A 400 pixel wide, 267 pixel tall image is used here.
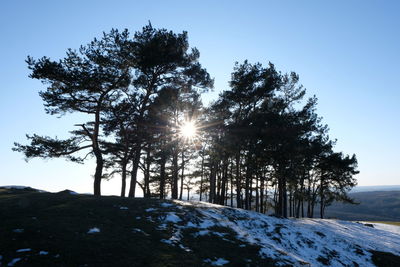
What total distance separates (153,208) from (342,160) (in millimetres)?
27982

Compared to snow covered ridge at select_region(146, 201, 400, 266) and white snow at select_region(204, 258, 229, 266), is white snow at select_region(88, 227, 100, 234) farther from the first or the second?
white snow at select_region(204, 258, 229, 266)

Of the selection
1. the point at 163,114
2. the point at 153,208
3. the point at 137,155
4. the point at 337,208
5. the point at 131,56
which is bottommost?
the point at 337,208

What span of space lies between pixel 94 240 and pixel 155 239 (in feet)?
7.60

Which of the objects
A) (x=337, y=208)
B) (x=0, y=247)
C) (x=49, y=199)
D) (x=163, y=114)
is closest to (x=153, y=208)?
(x=49, y=199)

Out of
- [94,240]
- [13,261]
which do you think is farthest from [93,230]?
[13,261]

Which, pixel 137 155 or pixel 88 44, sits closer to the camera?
pixel 88 44

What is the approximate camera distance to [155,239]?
9930 millimetres

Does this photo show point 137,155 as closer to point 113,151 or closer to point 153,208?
point 113,151

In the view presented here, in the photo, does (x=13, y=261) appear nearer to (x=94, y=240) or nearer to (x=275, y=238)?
(x=94, y=240)

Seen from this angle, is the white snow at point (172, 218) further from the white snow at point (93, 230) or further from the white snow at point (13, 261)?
the white snow at point (13, 261)

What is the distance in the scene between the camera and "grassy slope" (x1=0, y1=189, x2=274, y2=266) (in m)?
7.58

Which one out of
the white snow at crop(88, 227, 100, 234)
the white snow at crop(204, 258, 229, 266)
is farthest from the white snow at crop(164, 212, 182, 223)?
the white snow at crop(204, 258, 229, 266)

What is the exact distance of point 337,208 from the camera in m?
197

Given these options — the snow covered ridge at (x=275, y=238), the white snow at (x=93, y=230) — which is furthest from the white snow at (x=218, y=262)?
the white snow at (x=93, y=230)
